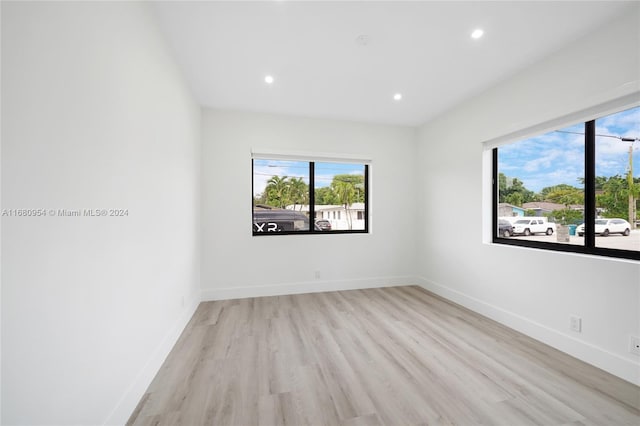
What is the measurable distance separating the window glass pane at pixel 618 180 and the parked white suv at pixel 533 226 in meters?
0.39

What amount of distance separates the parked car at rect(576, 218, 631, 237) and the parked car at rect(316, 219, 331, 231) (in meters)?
2.87

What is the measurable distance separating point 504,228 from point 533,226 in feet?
0.99

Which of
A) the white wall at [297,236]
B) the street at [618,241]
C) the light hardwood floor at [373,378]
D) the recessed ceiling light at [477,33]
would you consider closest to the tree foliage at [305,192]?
the white wall at [297,236]

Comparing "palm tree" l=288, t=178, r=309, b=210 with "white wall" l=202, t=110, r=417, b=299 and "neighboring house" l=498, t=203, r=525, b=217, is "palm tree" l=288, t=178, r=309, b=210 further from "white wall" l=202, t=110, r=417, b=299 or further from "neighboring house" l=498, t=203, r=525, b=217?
"neighboring house" l=498, t=203, r=525, b=217

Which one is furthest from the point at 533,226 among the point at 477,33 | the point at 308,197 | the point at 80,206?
the point at 80,206

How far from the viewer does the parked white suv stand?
250cm

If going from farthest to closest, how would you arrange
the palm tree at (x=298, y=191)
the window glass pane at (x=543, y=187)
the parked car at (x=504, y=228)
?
the palm tree at (x=298, y=191) < the parked car at (x=504, y=228) < the window glass pane at (x=543, y=187)

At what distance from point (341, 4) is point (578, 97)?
2.04m

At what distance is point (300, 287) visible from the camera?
3.72 m

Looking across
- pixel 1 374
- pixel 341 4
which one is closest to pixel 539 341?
pixel 341 4

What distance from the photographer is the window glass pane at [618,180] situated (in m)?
1.91

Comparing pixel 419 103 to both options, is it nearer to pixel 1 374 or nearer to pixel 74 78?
pixel 74 78

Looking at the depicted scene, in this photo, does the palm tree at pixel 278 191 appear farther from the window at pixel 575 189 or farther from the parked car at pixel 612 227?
the parked car at pixel 612 227

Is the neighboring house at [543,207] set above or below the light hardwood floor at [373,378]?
above
